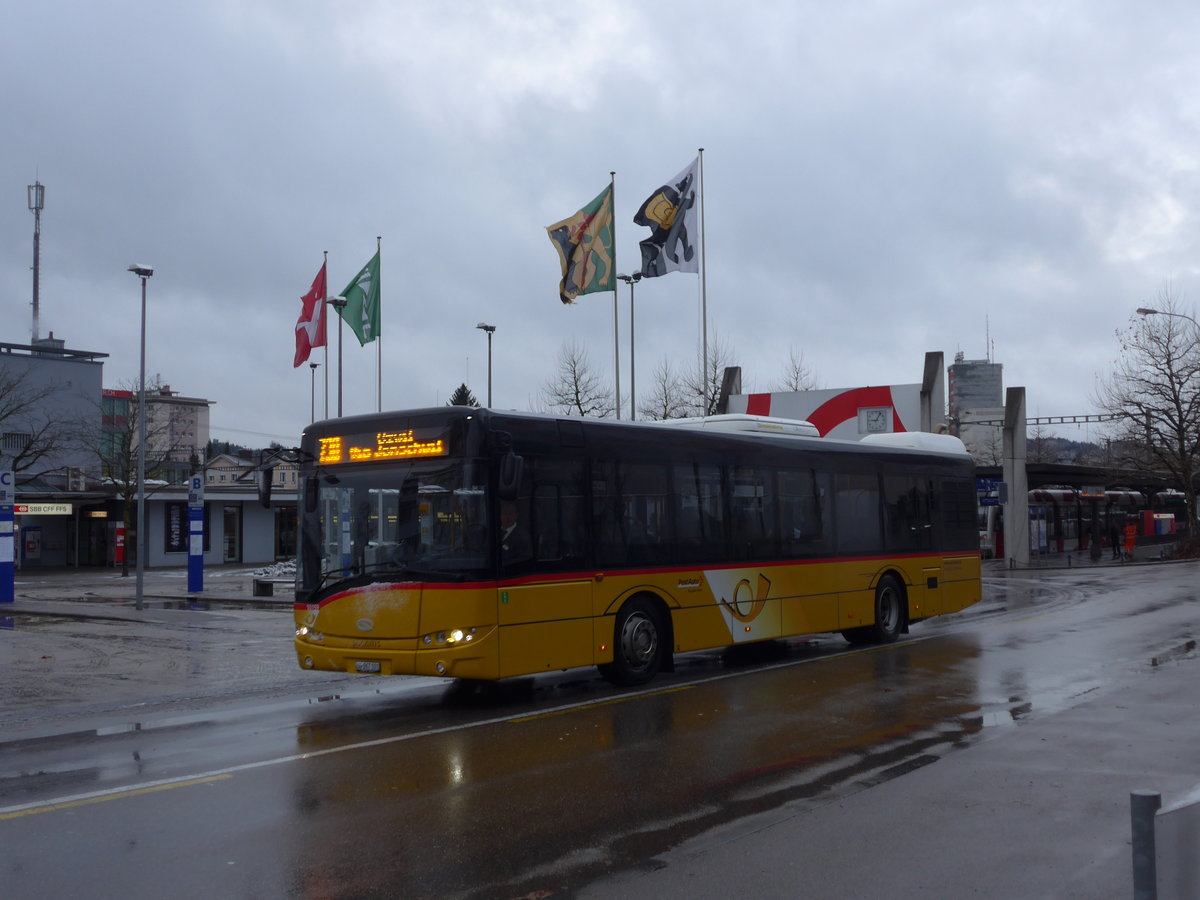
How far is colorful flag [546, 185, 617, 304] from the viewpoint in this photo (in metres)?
26.8

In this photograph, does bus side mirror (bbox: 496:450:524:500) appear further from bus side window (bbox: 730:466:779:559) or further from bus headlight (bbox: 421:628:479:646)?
bus side window (bbox: 730:466:779:559)

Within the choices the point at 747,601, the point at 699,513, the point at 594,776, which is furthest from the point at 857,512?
the point at 594,776

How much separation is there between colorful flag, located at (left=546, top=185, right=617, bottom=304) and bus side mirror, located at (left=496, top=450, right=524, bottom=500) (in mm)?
15954

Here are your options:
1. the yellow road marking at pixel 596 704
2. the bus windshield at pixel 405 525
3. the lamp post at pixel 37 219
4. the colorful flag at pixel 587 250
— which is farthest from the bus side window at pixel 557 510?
the lamp post at pixel 37 219

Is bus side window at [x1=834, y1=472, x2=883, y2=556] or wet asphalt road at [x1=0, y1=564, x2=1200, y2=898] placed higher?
bus side window at [x1=834, y1=472, x2=883, y2=556]

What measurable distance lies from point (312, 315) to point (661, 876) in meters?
27.5

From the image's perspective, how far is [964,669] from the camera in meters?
14.0

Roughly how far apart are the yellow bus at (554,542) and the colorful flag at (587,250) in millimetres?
11337

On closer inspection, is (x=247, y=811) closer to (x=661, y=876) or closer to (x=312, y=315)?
(x=661, y=876)

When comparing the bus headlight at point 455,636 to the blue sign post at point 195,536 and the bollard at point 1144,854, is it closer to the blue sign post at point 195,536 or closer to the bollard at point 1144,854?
the bollard at point 1144,854

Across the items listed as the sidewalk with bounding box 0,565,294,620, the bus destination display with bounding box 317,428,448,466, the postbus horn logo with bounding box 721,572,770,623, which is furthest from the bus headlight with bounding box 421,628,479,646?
the sidewalk with bounding box 0,565,294,620

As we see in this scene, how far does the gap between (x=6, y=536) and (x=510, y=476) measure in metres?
22.6

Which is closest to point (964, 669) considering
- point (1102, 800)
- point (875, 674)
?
point (875, 674)

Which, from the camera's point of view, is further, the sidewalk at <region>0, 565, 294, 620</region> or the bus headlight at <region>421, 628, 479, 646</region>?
the sidewalk at <region>0, 565, 294, 620</region>
